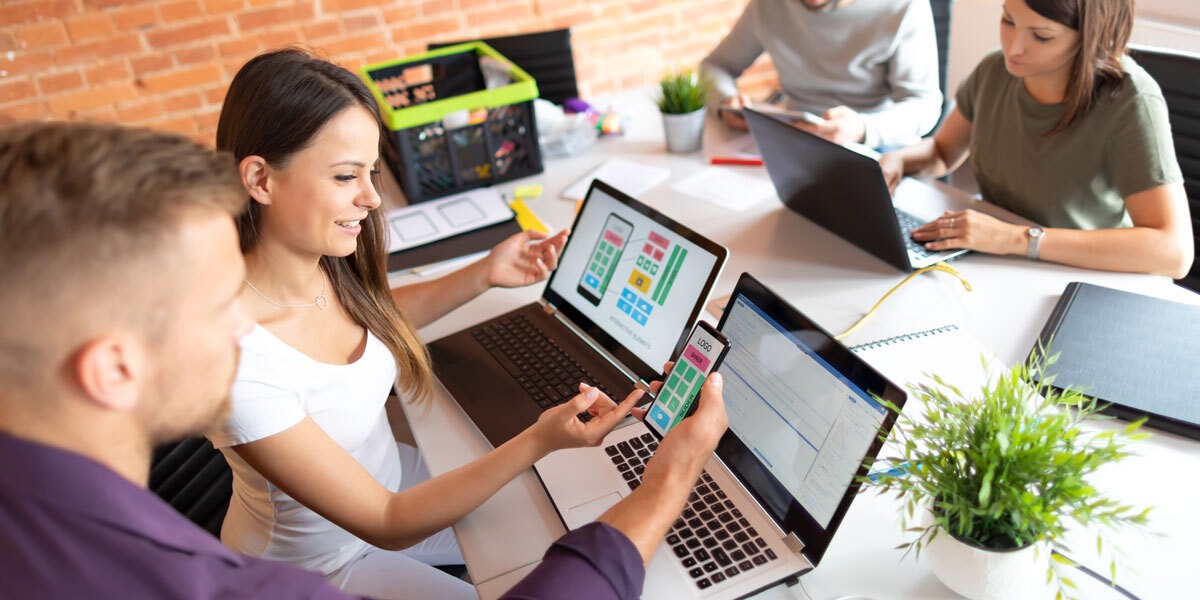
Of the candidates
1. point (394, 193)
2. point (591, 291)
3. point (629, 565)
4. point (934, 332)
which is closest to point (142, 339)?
point (629, 565)

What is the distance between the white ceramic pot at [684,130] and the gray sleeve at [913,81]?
0.43 m

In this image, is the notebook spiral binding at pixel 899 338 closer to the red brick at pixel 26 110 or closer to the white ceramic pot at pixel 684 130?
the white ceramic pot at pixel 684 130

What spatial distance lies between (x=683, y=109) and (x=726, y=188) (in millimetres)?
303

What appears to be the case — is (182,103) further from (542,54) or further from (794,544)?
(794,544)

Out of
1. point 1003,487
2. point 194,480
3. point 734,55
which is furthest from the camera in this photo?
point 734,55

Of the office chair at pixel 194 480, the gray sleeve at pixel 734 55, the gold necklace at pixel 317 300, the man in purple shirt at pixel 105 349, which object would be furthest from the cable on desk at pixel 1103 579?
the gray sleeve at pixel 734 55

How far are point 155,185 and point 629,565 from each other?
597 millimetres

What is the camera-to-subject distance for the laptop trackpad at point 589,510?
3.66ft

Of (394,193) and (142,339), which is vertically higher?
(142,339)

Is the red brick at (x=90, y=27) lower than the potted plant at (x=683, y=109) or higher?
higher

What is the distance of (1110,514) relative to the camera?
0.81 metres

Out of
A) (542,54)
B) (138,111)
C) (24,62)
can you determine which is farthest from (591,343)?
(24,62)

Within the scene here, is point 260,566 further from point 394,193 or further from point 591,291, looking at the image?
point 394,193

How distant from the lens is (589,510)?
44.5 inches
